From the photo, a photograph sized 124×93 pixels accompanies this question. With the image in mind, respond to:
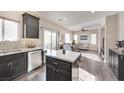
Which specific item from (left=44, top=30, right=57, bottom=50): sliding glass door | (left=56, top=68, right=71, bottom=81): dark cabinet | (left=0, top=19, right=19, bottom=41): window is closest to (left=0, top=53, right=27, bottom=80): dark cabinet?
(left=0, top=19, right=19, bottom=41): window

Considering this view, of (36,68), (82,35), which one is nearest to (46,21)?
(36,68)

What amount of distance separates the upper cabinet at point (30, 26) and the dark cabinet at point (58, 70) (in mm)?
2254

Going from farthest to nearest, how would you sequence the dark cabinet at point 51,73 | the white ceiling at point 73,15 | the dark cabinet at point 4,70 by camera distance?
the white ceiling at point 73,15 < the dark cabinet at point 4,70 < the dark cabinet at point 51,73

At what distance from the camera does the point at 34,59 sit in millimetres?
4898

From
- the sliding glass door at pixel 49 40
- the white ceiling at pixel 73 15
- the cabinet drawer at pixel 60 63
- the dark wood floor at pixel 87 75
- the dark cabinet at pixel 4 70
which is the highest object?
the white ceiling at pixel 73 15

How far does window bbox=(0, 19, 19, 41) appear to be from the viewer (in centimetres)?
410

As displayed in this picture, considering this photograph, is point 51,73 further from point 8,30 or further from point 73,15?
point 73,15

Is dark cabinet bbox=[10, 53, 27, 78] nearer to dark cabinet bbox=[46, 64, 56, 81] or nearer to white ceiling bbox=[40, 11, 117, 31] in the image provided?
dark cabinet bbox=[46, 64, 56, 81]

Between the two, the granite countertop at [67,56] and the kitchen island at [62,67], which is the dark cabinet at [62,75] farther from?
the granite countertop at [67,56]

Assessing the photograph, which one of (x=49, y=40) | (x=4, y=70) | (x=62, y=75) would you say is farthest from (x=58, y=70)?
(x=49, y=40)

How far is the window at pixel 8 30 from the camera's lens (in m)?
4.10

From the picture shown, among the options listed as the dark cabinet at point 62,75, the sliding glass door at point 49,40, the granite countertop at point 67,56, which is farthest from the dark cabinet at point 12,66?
the sliding glass door at point 49,40
